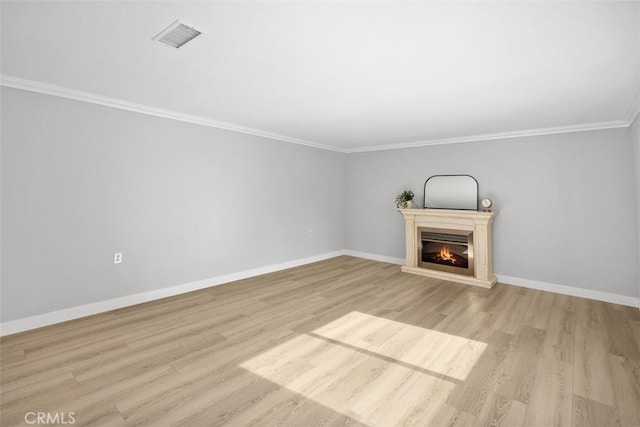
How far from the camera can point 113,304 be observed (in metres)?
3.37

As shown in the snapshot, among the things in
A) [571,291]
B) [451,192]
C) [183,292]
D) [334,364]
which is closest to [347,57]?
[334,364]

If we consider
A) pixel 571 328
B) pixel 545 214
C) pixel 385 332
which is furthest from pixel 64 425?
pixel 545 214

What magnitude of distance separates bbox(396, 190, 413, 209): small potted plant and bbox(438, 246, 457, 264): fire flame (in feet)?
3.11

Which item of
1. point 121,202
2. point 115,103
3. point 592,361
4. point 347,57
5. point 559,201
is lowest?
point 592,361

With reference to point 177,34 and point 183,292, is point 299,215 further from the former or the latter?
point 177,34

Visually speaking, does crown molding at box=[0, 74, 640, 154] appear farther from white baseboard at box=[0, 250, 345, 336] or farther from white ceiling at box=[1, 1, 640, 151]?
white baseboard at box=[0, 250, 345, 336]

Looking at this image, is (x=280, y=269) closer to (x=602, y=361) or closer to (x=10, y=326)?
(x=10, y=326)

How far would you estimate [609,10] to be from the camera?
1628mm

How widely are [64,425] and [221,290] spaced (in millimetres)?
2441

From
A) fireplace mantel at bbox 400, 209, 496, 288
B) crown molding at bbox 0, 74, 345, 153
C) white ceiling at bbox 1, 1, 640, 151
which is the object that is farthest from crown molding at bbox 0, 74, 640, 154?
fireplace mantel at bbox 400, 209, 496, 288

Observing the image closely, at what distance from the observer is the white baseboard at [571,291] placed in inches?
146

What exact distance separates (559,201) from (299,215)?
408cm

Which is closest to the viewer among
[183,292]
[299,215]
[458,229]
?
[183,292]

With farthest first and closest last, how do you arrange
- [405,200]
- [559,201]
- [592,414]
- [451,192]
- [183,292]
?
[405,200], [451,192], [559,201], [183,292], [592,414]
